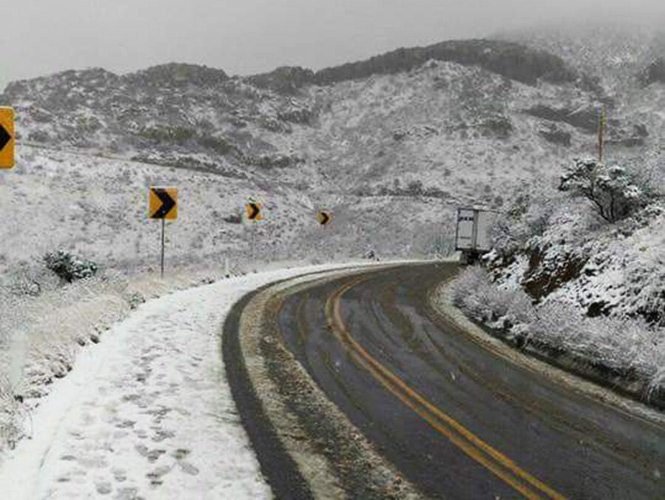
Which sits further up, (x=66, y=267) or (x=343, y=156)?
(x=343, y=156)

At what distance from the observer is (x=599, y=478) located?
6.59 metres

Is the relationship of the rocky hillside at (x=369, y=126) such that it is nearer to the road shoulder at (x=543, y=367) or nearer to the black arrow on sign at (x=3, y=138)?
the road shoulder at (x=543, y=367)

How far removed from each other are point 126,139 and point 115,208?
2970 centimetres

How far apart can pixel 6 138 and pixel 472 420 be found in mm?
7197

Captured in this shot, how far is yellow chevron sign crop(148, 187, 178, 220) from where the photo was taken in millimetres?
20719

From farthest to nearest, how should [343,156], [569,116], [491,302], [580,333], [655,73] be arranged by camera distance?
1. [655,73]
2. [569,116]
3. [343,156]
4. [491,302]
5. [580,333]

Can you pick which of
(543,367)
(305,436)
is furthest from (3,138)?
(543,367)

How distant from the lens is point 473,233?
38.7 meters

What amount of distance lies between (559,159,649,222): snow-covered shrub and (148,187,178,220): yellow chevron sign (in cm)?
1172

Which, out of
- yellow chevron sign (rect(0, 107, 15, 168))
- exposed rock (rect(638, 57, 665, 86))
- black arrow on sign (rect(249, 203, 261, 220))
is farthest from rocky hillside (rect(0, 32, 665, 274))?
yellow chevron sign (rect(0, 107, 15, 168))

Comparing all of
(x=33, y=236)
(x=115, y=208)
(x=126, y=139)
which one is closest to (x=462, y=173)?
(x=126, y=139)

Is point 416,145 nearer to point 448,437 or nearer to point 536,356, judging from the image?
point 536,356

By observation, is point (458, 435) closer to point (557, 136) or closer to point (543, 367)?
point (543, 367)

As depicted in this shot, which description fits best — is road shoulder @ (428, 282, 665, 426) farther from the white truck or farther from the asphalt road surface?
the white truck
